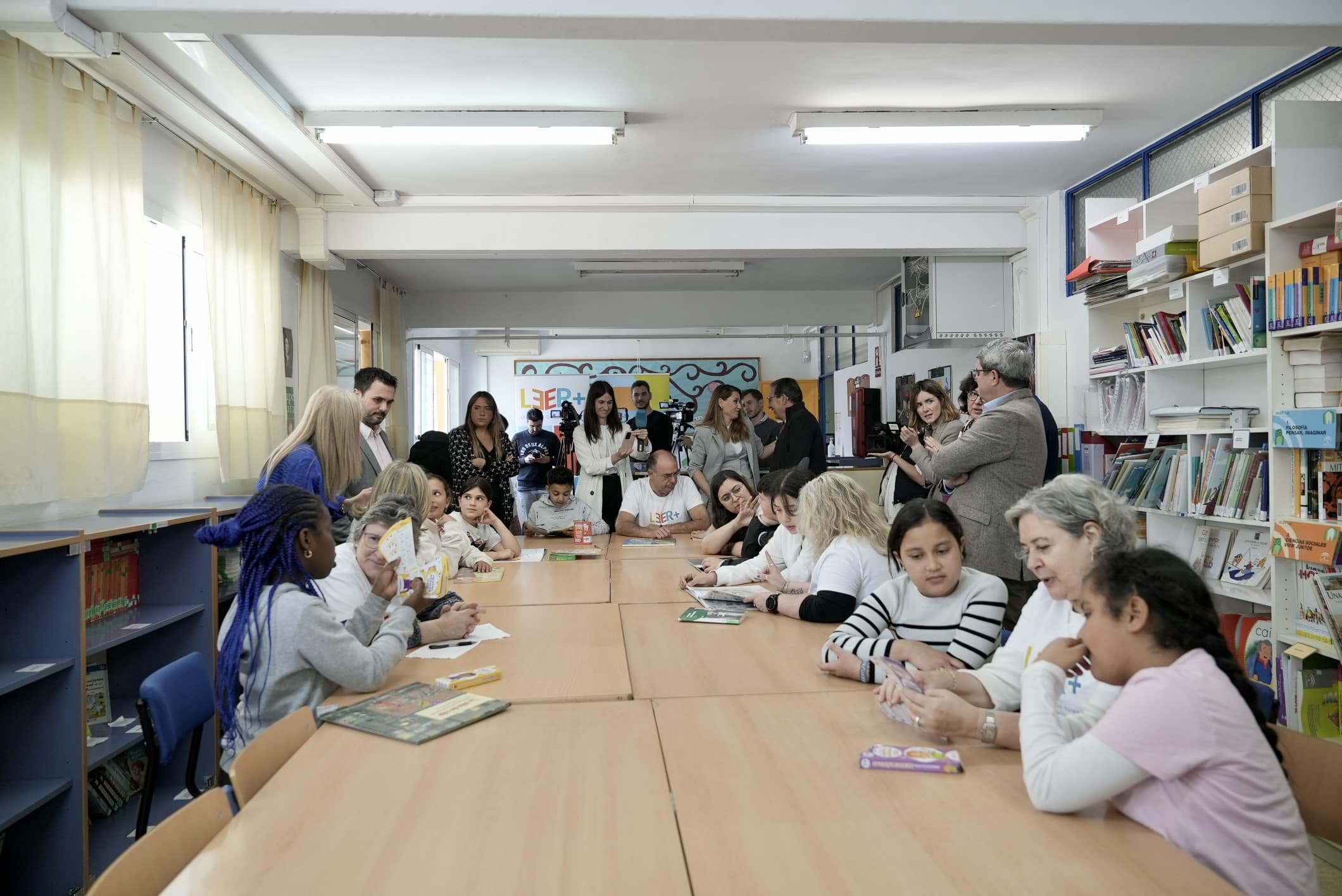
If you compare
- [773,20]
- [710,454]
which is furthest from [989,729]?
[710,454]

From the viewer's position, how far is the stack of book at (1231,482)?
3.50 metres

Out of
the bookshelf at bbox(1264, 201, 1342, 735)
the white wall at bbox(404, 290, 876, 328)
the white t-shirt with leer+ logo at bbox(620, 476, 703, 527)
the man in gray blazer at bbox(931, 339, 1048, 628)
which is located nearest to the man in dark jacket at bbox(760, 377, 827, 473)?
the white t-shirt with leer+ logo at bbox(620, 476, 703, 527)

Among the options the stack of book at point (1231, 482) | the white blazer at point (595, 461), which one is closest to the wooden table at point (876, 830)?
the stack of book at point (1231, 482)

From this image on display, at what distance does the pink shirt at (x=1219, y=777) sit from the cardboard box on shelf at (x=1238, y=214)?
9.07 ft

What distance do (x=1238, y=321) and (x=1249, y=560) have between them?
101 centimetres

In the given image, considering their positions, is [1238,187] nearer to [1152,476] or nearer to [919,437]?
[1152,476]

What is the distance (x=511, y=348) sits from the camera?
12.6 meters

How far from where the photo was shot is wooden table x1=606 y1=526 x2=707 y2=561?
14.7ft

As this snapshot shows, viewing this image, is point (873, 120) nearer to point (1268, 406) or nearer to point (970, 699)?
point (1268, 406)

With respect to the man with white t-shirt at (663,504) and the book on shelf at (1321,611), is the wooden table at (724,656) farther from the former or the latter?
the man with white t-shirt at (663,504)

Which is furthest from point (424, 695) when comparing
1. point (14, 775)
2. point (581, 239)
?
point (581, 239)

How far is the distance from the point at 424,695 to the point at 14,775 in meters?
1.53

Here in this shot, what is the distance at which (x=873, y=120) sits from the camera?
419 cm

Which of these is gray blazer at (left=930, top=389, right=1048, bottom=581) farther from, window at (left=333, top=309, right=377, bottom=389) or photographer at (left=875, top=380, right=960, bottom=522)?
window at (left=333, top=309, right=377, bottom=389)
